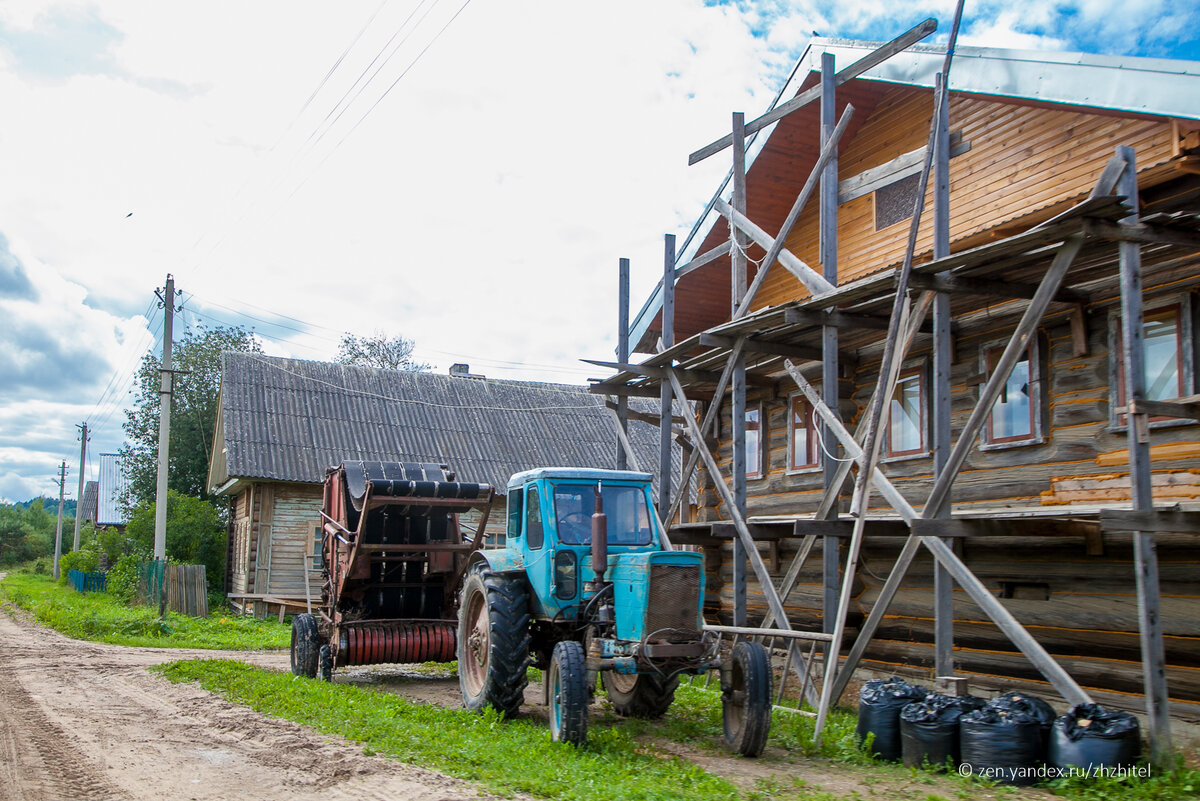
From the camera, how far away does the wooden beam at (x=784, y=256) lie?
33.3 feet

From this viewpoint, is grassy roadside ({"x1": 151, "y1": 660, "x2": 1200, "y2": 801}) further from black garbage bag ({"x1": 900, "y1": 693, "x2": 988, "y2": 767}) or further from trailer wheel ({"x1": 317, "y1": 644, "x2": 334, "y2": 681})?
trailer wheel ({"x1": 317, "y1": 644, "x2": 334, "y2": 681})

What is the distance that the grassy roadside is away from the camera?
6.23 meters

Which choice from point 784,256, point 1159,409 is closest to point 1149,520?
point 1159,409

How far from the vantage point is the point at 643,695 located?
376 inches

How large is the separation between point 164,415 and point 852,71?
54.3ft

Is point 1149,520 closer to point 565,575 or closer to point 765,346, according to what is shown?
point 565,575

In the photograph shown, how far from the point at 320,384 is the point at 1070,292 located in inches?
874

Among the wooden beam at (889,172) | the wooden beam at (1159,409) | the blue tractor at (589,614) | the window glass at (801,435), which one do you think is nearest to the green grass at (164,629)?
the blue tractor at (589,614)

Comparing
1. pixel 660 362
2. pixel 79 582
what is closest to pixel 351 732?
pixel 660 362

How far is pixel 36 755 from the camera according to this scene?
7.52m

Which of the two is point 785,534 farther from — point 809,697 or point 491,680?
point 491,680

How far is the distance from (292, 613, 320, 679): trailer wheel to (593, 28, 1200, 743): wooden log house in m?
5.12

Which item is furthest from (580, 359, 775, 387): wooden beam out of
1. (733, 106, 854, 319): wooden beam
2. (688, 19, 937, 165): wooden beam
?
(688, 19, 937, 165): wooden beam

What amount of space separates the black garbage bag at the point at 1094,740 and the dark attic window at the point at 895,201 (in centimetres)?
650
